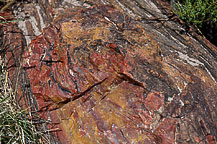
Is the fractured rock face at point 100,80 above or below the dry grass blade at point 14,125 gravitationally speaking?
above

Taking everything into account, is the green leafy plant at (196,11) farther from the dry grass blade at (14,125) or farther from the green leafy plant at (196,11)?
the dry grass blade at (14,125)

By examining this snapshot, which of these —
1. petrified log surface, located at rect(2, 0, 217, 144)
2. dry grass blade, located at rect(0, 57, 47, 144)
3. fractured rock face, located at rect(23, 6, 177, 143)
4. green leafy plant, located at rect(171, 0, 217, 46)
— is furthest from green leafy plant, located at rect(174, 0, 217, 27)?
dry grass blade, located at rect(0, 57, 47, 144)

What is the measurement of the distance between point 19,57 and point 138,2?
129 cm

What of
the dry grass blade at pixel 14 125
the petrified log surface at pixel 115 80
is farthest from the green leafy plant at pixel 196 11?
the dry grass blade at pixel 14 125

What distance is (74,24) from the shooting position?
196 centimetres

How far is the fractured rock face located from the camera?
1645mm

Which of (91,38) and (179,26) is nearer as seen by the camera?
(91,38)

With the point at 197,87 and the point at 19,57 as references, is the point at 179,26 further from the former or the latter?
the point at 19,57

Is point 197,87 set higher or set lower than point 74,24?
higher

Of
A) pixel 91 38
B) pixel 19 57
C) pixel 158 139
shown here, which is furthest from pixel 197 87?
pixel 19 57

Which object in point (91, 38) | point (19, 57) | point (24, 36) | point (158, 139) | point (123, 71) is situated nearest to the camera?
point (158, 139)

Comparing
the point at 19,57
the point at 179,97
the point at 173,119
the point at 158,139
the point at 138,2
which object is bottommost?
the point at 19,57

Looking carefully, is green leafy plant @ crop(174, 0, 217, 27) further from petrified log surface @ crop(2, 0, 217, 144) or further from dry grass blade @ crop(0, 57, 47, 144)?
dry grass blade @ crop(0, 57, 47, 144)

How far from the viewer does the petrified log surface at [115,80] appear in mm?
1640
